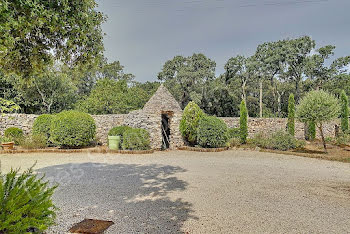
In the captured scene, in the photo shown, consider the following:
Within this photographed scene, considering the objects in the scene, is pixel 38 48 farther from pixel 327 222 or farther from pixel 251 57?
pixel 251 57

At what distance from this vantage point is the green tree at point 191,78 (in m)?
29.5

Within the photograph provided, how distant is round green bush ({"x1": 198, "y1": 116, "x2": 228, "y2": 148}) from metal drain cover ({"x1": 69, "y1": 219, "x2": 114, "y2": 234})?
30.3ft

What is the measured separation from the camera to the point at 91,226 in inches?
128

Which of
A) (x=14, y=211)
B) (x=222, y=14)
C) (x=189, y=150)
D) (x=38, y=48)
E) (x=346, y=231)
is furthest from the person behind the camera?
(x=189, y=150)

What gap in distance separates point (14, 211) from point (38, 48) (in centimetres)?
420

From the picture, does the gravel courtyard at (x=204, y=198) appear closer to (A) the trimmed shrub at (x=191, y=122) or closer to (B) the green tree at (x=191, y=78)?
(A) the trimmed shrub at (x=191, y=122)

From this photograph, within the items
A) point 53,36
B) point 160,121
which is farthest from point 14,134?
point 53,36

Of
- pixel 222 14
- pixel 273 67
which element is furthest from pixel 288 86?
pixel 222 14

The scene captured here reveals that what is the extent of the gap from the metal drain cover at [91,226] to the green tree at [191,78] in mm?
25068

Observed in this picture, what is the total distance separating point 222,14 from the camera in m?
11.6

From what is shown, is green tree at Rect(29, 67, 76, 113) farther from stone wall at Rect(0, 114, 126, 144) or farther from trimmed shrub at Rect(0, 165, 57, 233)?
trimmed shrub at Rect(0, 165, 57, 233)

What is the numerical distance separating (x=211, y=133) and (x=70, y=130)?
7.55m

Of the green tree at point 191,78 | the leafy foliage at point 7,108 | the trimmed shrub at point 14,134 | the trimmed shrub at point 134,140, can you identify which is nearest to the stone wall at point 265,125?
the trimmed shrub at point 134,140

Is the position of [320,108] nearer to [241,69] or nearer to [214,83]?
[214,83]
